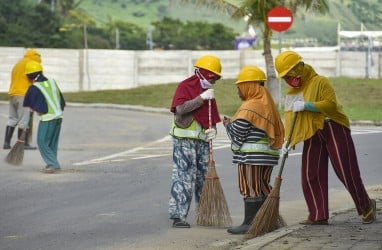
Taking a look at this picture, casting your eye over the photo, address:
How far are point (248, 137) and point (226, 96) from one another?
26.7m

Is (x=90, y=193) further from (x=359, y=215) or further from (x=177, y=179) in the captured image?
(x=359, y=215)

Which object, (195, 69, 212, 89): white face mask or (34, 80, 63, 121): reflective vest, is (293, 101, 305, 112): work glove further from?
(34, 80, 63, 121): reflective vest

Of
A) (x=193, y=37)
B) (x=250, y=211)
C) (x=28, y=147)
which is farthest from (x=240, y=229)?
(x=193, y=37)

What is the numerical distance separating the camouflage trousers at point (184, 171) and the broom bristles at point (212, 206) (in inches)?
9.1

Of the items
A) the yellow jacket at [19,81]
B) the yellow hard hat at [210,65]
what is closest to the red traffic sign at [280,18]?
the yellow jacket at [19,81]

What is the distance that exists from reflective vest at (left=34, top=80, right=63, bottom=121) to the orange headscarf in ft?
21.2

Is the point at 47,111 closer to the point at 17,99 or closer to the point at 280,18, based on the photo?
the point at 17,99

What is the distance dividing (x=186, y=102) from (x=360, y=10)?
3110 inches

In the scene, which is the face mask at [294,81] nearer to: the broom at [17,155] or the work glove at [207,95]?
the work glove at [207,95]

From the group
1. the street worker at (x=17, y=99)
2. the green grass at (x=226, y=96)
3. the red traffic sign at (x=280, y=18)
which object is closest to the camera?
the street worker at (x=17, y=99)

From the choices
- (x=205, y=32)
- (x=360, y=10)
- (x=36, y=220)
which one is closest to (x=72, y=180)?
(x=36, y=220)

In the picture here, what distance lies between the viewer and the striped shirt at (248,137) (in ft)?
37.4

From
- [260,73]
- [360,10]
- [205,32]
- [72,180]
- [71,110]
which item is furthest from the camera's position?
[360,10]

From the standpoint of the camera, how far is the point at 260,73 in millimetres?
11414
